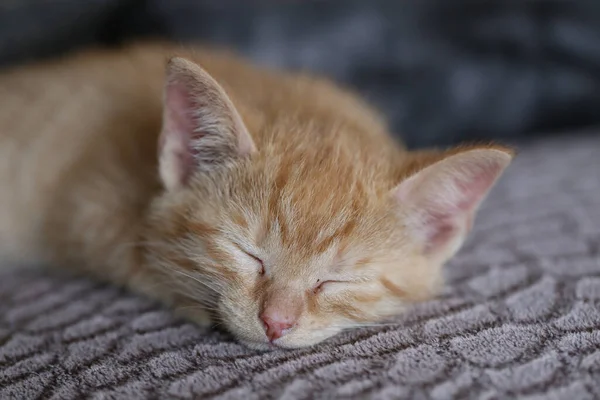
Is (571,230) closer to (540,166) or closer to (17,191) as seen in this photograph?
(540,166)

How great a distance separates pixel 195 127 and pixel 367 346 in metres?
0.51

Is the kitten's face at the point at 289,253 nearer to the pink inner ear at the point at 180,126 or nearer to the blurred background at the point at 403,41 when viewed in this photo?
the pink inner ear at the point at 180,126

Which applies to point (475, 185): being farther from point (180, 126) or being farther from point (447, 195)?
point (180, 126)

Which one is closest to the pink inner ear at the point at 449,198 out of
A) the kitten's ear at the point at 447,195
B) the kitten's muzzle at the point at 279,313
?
the kitten's ear at the point at 447,195

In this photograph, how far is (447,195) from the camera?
115 centimetres

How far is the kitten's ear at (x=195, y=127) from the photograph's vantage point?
3.58 ft

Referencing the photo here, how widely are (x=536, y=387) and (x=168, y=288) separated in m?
0.66

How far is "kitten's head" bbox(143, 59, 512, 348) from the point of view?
3.39 feet

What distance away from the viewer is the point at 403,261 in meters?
1.13

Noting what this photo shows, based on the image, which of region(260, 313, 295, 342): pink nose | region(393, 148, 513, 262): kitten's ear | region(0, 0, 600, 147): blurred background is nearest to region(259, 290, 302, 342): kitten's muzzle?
region(260, 313, 295, 342): pink nose

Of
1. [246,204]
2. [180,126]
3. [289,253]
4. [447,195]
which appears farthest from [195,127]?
[447,195]

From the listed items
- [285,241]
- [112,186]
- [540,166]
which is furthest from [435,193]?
[540,166]

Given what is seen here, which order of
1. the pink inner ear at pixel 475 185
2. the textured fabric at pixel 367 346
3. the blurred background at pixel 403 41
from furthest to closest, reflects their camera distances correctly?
the blurred background at pixel 403 41
the pink inner ear at pixel 475 185
the textured fabric at pixel 367 346

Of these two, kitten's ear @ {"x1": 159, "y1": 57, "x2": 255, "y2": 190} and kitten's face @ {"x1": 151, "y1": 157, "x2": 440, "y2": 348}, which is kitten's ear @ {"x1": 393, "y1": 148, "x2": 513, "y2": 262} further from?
kitten's ear @ {"x1": 159, "y1": 57, "x2": 255, "y2": 190}
